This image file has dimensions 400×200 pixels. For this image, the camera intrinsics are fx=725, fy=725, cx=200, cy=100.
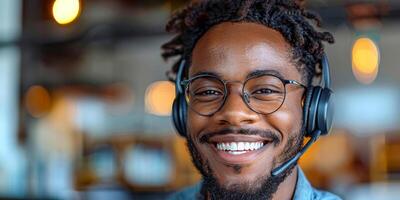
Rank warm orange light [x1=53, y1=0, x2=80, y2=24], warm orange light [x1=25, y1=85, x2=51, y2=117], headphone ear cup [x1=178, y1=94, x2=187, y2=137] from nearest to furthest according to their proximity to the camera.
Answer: headphone ear cup [x1=178, y1=94, x2=187, y2=137]
warm orange light [x1=53, y1=0, x2=80, y2=24]
warm orange light [x1=25, y1=85, x2=51, y2=117]

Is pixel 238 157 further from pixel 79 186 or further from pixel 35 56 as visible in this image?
pixel 79 186

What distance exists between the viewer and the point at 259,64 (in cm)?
118

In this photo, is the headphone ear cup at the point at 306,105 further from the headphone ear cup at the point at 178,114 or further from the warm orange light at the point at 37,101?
the warm orange light at the point at 37,101

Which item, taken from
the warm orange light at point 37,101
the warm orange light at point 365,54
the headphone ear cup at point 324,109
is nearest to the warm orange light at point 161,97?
the warm orange light at point 37,101

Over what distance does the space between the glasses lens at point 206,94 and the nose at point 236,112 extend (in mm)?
19

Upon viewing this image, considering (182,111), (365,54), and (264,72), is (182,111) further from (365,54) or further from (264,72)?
(365,54)

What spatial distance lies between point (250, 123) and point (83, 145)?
609 centimetres

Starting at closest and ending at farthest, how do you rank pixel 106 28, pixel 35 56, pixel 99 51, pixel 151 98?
pixel 106 28 < pixel 35 56 < pixel 151 98 < pixel 99 51

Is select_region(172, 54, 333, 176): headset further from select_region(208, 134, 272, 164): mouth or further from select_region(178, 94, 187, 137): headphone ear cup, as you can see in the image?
select_region(178, 94, 187, 137): headphone ear cup

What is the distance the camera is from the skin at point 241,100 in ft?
3.83

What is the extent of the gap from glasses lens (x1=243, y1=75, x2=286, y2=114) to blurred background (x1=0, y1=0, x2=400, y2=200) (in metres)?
3.34

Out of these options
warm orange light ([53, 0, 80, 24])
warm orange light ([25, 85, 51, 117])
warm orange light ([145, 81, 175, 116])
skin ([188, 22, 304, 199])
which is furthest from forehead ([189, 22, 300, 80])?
warm orange light ([25, 85, 51, 117])

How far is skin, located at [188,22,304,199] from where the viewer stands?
3.83 feet

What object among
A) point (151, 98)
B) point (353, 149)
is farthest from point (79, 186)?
point (353, 149)
